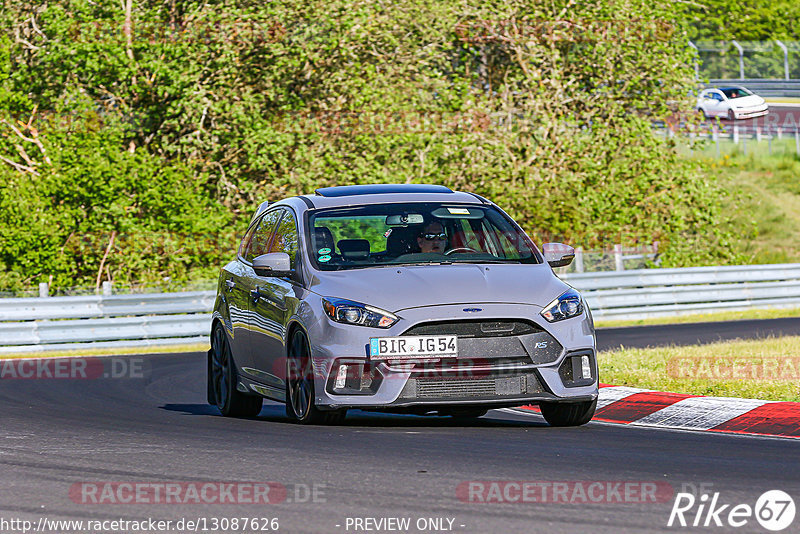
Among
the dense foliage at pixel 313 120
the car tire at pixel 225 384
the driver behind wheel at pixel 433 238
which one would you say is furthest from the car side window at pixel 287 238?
the dense foliage at pixel 313 120

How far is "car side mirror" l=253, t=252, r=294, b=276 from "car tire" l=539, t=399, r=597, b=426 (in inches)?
80.2

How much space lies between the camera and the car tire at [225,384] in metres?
11.6

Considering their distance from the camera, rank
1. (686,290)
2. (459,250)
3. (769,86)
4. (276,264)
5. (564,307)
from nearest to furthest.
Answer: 1. (564,307)
2. (276,264)
3. (459,250)
4. (686,290)
5. (769,86)

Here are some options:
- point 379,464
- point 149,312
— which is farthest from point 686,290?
point 379,464

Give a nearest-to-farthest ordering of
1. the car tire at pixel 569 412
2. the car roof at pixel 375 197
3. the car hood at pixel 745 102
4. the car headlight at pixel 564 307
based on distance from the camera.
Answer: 1. the car headlight at pixel 564 307
2. the car tire at pixel 569 412
3. the car roof at pixel 375 197
4. the car hood at pixel 745 102

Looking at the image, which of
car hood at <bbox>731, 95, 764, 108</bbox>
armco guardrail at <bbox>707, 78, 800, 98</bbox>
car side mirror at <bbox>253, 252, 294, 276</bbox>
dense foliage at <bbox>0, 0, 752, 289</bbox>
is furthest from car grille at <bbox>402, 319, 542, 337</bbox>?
armco guardrail at <bbox>707, 78, 800, 98</bbox>

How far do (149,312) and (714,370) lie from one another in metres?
12.0

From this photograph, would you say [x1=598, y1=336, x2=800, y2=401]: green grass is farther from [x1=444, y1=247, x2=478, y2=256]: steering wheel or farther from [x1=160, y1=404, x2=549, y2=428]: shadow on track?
[x1=444, y1=247, x2=478, y2=256]: steering wheel

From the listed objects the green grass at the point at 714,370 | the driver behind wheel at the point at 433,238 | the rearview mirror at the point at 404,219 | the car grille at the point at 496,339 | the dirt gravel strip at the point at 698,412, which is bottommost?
the green grass at the point at 714,370

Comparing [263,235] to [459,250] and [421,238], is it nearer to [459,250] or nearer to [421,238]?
[421,238]

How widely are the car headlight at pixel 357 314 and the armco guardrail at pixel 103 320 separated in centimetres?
1360

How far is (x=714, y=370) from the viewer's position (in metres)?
13.4

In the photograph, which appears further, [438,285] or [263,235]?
[263,235]

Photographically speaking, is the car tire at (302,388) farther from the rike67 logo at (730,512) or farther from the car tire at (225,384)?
the rike67 logo at (730,512)
